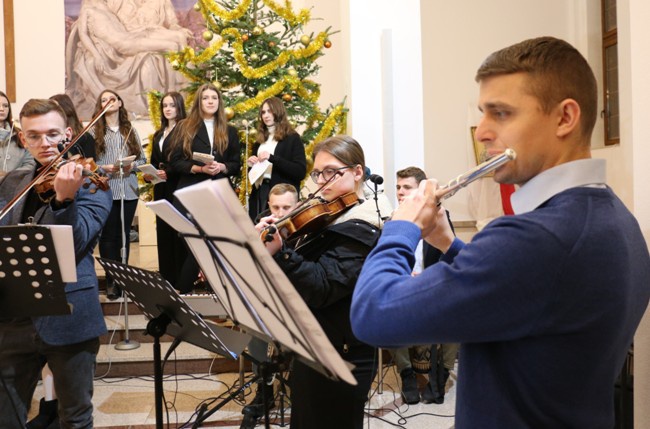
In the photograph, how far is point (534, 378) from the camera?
1324 millimetres

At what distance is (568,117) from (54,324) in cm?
222

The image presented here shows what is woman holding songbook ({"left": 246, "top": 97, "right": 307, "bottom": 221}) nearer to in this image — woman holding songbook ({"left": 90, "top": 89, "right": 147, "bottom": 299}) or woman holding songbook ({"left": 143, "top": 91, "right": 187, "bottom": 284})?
woman holding songbook ({"left": 143, "top": 91, "right": 187, "bottom": 284})

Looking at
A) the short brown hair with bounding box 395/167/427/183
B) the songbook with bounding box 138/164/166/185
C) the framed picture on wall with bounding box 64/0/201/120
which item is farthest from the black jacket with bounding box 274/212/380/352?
the framed picture on wall with bounding box 64/0/201/120

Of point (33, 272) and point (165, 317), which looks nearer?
point (33, 272)

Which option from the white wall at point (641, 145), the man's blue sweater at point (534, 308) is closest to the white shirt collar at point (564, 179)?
the man's blue sweater at point (534, 308)

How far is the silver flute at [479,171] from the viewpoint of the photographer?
4.58 feet

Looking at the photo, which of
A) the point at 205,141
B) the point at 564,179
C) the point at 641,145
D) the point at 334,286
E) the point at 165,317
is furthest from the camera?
the point at 205,141

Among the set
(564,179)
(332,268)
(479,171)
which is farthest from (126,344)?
(564,179)

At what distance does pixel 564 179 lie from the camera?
1366 mm

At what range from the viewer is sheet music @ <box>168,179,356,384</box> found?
4.36 feet

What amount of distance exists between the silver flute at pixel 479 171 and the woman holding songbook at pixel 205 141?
13.8ft

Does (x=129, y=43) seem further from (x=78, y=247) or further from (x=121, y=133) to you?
(x=78, y=247)

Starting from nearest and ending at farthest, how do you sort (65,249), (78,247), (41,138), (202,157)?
(65,249) < (78,247) < (41,138) < (202,157)

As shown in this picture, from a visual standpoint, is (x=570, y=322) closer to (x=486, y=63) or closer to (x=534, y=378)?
(x=534, y=378)
